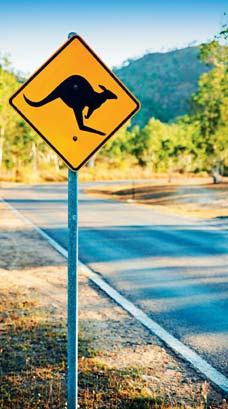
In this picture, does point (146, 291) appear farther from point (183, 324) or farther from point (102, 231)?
point (102, 231)

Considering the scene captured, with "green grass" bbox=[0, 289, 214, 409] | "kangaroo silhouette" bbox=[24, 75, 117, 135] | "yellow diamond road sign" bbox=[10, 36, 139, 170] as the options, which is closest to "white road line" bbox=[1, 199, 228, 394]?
"green grass" bbox=[0, 289, 214, 409]

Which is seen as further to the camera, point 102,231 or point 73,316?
point 102,231

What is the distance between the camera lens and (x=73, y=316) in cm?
317

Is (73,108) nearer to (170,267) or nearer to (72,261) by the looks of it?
(72,261)

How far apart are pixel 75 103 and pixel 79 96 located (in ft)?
0.17

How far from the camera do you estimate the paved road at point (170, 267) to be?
6.41 metres

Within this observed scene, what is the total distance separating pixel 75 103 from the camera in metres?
3.19

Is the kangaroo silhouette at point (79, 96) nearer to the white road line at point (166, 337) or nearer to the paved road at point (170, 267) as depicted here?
the white road line at point (166, 337)

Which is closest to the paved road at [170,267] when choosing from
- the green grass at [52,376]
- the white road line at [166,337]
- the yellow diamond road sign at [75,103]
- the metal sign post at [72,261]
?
the white road line at [166,337]

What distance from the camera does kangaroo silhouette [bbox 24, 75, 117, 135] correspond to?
3141 millimetres

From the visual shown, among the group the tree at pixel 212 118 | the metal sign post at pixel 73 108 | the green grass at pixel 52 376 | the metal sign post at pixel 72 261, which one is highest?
the tree at pixel 212 118

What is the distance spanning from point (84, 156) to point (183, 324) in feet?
13.1

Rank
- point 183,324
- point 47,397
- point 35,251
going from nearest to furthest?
point 47,397 → point 183,324 → point 35,251

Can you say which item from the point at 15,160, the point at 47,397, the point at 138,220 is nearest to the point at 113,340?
the point at 47,397
